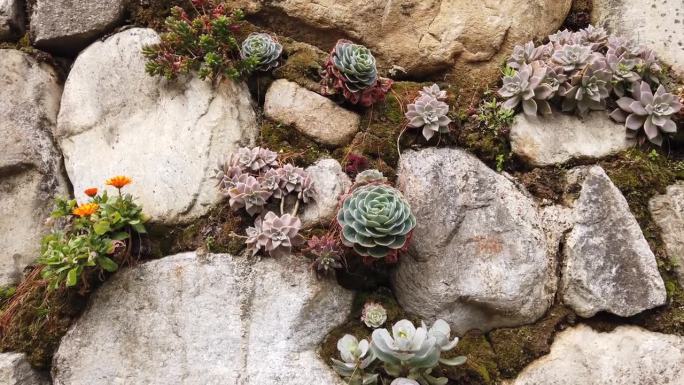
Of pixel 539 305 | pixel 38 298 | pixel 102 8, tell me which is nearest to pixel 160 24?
pixel 102 8

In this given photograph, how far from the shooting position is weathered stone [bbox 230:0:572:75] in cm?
367

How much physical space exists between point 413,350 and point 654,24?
9.29 feet

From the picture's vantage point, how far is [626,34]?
3729 millimetres

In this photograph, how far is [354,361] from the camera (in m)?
2.60

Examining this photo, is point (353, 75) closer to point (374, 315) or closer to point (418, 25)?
point (418, 25)

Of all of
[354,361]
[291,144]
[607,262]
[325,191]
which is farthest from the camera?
[291,144]

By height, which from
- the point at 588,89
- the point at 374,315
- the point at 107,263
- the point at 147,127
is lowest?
the point at 374,315

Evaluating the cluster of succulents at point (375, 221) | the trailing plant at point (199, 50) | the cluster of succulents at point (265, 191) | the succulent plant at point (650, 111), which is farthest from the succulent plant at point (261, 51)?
the succulent plant at point (650, 111)

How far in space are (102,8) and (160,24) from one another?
0.40 meters

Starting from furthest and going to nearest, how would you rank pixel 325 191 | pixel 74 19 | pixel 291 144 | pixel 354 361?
pixel 74 19
pixel 291 144
pixel 325 191
pixel 354 361

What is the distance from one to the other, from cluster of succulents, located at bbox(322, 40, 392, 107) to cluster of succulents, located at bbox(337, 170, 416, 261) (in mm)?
766

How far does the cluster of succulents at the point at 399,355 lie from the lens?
2494 mm

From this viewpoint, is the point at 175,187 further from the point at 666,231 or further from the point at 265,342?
the point at 666,231

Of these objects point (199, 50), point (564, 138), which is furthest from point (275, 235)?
point (564, 138)
